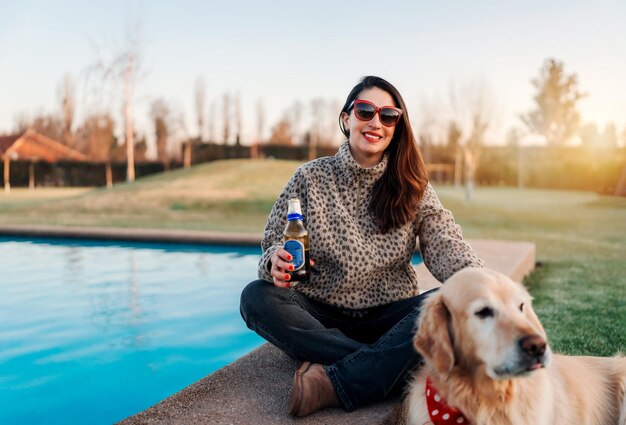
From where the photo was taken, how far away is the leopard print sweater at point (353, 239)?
2.93m

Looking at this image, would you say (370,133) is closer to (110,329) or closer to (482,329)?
(482,329)

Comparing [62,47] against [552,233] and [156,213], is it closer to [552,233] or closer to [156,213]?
[156,213]

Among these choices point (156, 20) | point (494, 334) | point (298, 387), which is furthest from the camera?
point (156, 20)

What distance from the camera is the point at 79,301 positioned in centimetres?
619

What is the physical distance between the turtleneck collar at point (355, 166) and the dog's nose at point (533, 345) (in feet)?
4.90

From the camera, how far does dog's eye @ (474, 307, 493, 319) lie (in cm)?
200

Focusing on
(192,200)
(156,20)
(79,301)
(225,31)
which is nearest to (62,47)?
(156,20)

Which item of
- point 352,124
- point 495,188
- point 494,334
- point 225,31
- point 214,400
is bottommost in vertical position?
point 495,188

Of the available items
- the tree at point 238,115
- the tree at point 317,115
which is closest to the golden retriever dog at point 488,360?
the tree at point 238,115

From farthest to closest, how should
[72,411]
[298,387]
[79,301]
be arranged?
[79,301]
[72,411]
[298,387]

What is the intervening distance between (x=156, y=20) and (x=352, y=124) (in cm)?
2957

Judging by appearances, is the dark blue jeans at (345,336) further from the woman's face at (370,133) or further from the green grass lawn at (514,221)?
the green grass lawn at (514,221)

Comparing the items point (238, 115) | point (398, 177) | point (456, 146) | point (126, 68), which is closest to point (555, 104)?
point (456, 146)

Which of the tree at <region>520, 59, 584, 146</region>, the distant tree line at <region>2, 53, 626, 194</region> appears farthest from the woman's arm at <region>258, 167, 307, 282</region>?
the tree at <region>520, 59, 584, 146</region>
